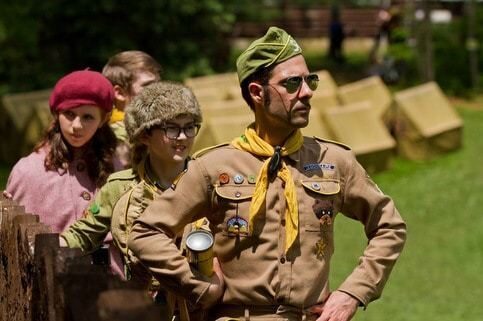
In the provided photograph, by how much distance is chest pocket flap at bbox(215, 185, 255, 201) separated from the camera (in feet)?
15.4

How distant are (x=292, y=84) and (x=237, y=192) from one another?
0.40 m

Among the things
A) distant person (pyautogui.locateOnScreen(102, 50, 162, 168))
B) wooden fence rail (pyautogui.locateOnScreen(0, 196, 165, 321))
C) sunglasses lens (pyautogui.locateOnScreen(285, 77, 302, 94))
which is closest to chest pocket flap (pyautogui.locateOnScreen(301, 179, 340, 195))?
sunglasses lens (pyautogui.locateOnScreen(285, 77, 302, 94))

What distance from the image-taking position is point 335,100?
1788 cm

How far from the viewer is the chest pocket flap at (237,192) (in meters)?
4.69

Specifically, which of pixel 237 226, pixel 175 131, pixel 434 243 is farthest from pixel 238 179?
pixel 434 243

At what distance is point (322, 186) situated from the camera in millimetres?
4711

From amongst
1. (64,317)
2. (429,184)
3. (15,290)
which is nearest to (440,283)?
(429,184)

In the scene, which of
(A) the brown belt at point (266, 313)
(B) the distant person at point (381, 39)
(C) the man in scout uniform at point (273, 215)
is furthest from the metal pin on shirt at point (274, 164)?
(B) the distant person at point (381, 39)

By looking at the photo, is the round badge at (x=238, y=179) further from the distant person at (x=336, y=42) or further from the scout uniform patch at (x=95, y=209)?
the distant person at (x=336, y=42)

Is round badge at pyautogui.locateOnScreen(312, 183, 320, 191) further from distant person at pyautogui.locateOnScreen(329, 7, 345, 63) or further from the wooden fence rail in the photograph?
distant person at pyautogui.locateOnScreen(329, 7, 345, 63)

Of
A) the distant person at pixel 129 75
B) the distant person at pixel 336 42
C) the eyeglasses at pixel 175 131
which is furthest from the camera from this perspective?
the distant person at pixel 336 42

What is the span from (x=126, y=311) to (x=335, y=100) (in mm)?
14367

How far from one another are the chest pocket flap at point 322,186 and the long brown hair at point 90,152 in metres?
1.87

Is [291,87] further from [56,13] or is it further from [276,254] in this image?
[56,13]
